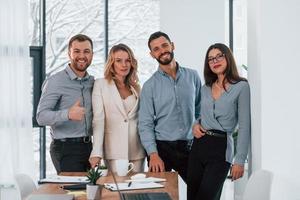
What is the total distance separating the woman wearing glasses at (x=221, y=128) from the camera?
2.73 meters

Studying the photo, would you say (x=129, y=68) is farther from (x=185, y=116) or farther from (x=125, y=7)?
(x=125, y=7)

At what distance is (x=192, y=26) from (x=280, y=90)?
2.62m

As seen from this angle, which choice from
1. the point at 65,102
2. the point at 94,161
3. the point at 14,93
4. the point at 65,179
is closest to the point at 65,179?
the point at 65,179

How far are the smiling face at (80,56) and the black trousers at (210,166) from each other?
1048 mm

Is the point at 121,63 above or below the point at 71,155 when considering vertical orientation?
above

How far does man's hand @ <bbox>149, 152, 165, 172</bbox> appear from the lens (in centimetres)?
302

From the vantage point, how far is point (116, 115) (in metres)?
3.08

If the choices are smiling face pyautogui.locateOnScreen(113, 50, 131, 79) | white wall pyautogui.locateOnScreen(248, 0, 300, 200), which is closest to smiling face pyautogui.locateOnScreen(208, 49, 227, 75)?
white wall pyautogui.locateOnScreen(248, 0, 300, 200)

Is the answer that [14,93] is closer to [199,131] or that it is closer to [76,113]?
[76,113]

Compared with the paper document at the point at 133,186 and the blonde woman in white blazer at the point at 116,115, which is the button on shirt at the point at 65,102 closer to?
the blonde woman in white blazer at the point at 116,115

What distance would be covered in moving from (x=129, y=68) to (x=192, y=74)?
20.2 inches

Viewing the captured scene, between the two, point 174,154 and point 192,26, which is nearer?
point 174,154

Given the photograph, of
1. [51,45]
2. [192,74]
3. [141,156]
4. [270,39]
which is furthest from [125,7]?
[270,39]

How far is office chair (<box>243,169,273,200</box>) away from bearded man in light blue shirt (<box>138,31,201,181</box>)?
2.72ft
